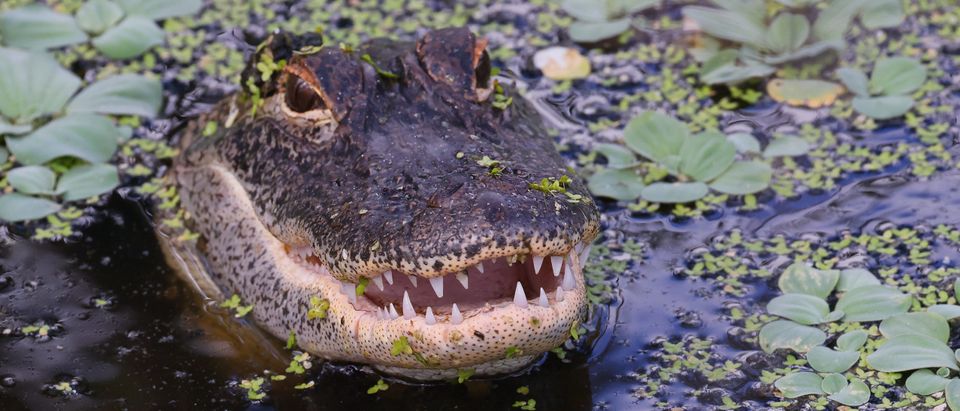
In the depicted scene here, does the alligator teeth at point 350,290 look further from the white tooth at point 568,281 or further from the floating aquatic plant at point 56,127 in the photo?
the floating aquatic plant at point 56,127

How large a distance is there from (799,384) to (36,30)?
4.38 meters

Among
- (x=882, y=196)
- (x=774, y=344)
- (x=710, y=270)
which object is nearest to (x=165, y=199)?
(x=710, y=270)

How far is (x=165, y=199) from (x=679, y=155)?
2309 mm

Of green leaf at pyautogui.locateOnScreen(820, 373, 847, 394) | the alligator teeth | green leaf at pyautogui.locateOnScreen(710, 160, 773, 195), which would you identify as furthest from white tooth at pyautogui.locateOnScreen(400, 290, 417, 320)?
green leaf at pyautogui.locateOnScreen(710, 160, 773, 195)

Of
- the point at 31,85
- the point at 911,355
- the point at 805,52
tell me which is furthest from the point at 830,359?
the point at 31,85

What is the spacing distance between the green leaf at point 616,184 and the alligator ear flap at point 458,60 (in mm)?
954

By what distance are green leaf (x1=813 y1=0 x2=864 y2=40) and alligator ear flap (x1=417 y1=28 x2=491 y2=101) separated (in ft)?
7.44

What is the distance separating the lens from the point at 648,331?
490cm

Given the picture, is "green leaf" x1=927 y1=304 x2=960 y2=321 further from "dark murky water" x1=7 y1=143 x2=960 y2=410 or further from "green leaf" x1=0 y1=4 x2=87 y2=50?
"green leaf" x1=0 y1=4 x2=87 y2=50

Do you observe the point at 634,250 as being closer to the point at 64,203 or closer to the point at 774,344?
the point at 774,344

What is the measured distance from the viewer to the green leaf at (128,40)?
6.81 metres

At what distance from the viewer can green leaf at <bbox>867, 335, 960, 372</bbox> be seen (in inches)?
174

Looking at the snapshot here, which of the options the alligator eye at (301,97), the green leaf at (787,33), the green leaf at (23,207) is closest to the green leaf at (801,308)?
the alligator eye at (301,97)

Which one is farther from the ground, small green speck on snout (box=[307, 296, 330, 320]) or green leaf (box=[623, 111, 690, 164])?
small green speck on snout (box=[307, 296, 330, 320])
